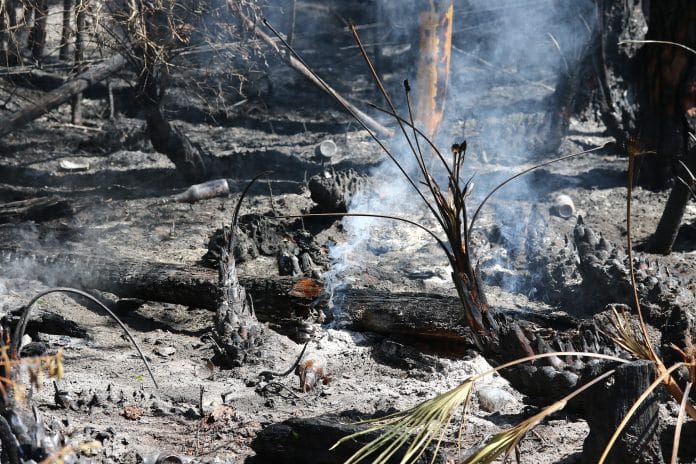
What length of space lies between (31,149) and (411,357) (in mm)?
6815

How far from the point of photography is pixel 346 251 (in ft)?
22.2

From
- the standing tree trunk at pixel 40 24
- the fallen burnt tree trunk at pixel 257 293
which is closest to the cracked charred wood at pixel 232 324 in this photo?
the fallen burnt tree trunk at pixel 257 293

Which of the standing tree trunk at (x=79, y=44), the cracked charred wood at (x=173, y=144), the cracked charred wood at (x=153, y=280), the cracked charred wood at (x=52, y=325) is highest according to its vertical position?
the standing tree trunk at (x=79, y=44)

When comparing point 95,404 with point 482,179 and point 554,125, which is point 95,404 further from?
point 554,125

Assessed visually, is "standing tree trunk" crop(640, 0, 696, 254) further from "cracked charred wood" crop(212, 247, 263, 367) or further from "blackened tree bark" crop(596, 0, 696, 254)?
"cracked charred wood" crop(212, 247, 263, 367)

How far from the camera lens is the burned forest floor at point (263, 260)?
3.87 m

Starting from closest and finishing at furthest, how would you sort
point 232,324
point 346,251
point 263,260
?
point 232,324, point 263,260, point 346,251

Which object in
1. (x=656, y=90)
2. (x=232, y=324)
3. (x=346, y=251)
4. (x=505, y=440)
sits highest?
(x=656, y=90)

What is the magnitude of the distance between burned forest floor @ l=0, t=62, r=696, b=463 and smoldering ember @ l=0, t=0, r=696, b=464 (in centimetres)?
3

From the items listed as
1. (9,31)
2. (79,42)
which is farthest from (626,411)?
(79,42)

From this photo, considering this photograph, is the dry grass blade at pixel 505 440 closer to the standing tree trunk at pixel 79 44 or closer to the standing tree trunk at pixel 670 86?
the standing tree trunk at pixel 670 86

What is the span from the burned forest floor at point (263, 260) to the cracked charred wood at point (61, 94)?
0.84 metres

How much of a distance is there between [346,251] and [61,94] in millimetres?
3904

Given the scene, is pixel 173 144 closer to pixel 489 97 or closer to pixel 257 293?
pixel 257 293
